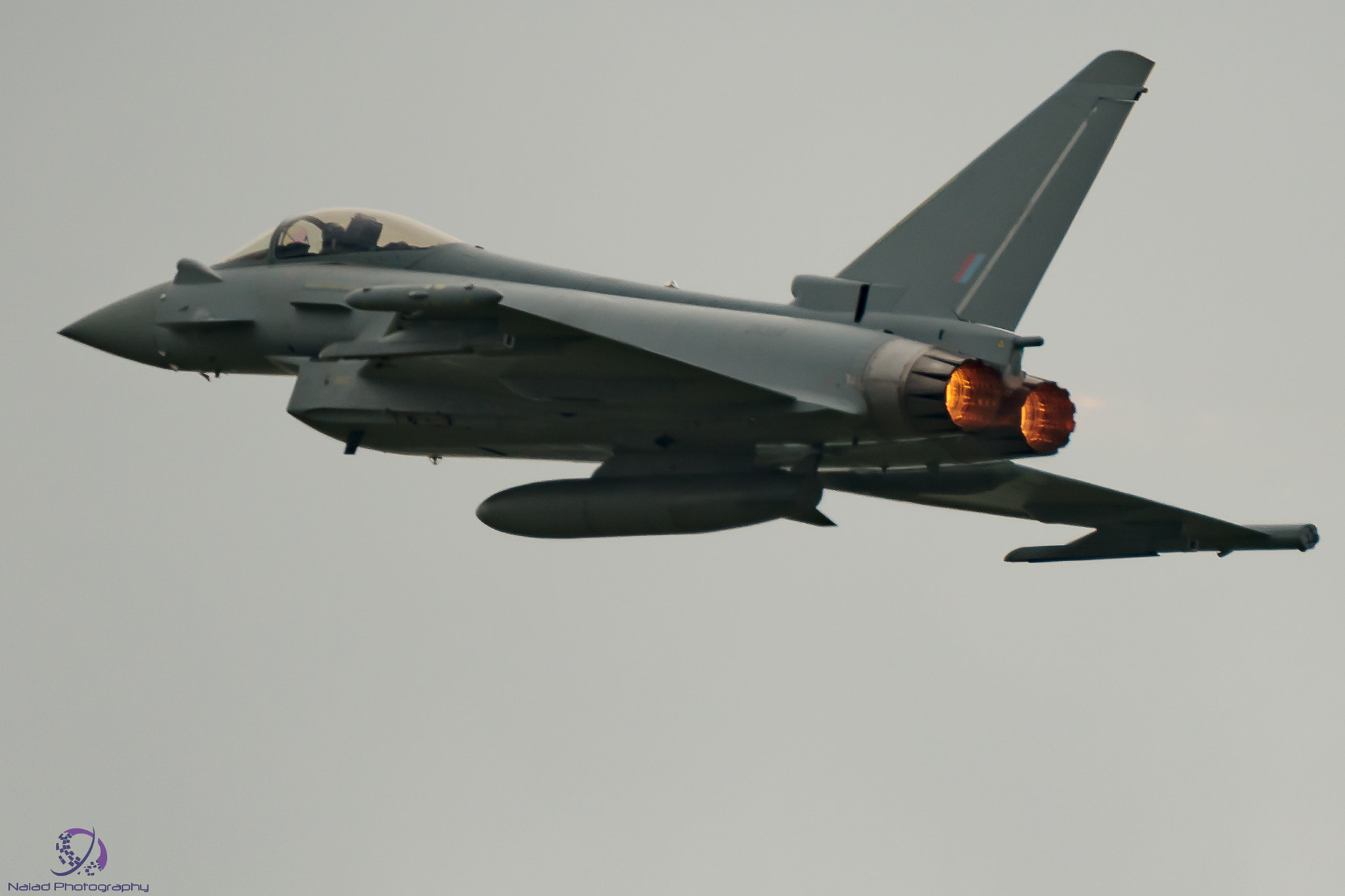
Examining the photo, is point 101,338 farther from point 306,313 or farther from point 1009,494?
point 1009,494

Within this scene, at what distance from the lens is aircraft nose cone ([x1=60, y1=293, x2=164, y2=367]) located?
882 inches

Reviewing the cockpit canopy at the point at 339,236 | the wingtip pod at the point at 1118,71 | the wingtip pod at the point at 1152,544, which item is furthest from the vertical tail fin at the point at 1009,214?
the cockpit canopy at the point at 339,236

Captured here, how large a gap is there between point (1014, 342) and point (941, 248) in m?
1.57

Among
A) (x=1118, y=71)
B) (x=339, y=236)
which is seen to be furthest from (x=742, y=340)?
(x=339, y=236)

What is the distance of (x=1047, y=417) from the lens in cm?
1773

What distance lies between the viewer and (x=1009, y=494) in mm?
21375

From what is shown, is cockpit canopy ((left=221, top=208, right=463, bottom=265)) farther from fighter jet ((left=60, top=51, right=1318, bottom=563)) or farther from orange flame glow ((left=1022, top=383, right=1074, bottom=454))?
orange flame glow ((left=1022, top=383, right=1074, bottom=454))

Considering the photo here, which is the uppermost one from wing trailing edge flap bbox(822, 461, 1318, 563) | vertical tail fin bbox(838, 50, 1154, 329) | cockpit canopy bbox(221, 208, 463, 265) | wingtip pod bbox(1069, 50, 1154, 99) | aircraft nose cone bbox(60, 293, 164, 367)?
wingtip pod bbox(1069, 50, 1154, 99)

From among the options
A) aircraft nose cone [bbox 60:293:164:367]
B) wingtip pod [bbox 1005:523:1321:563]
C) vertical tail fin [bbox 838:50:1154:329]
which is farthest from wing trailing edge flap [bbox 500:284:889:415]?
aircraft nose cone [bbox 60:293:164:367]

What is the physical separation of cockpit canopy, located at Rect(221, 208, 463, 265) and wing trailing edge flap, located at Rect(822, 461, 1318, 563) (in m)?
5.21

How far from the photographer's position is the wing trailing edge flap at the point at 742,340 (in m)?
17.7

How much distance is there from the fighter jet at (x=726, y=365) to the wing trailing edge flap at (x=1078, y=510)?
0.09 feet

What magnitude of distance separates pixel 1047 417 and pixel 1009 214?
86.0 inches

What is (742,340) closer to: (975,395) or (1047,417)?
(975,395)
